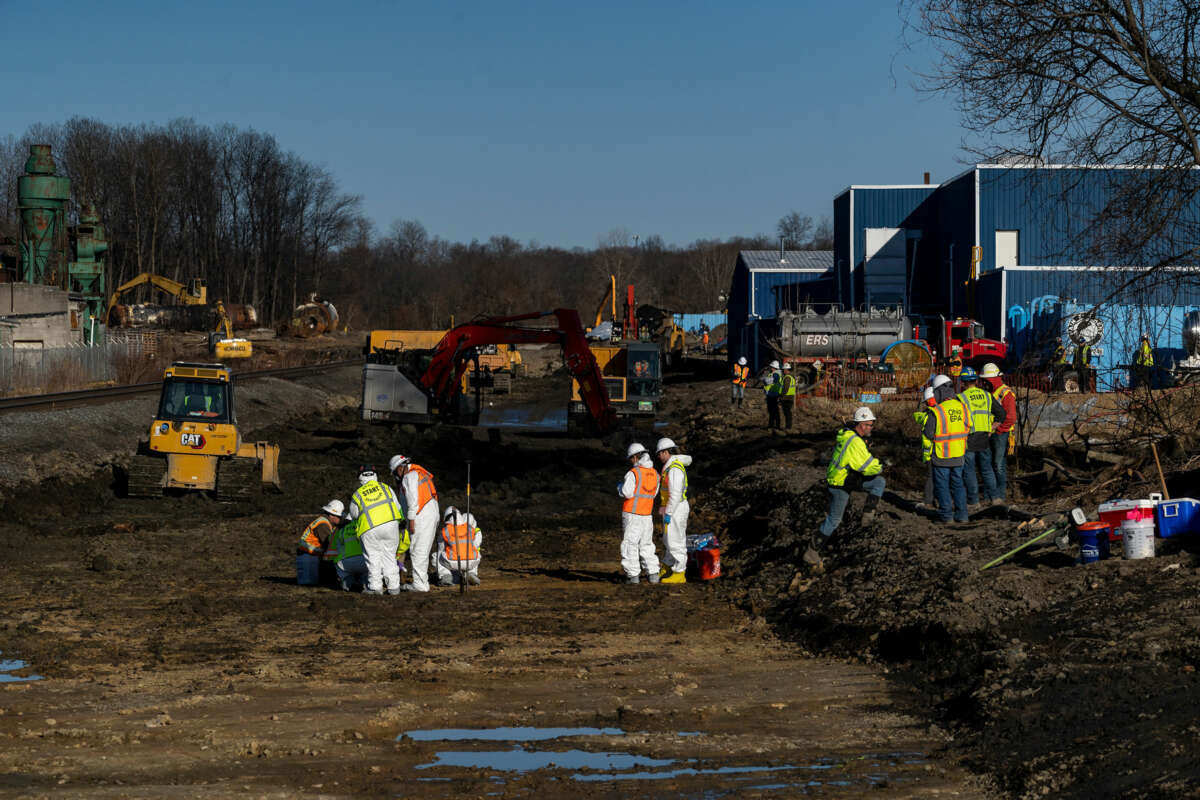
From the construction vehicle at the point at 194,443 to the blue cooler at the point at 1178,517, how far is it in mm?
14738

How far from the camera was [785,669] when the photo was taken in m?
11.3

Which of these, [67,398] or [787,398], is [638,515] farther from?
[67,398]

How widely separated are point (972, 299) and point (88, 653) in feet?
129

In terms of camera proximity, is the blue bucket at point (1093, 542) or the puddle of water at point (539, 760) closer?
the puddle of water at point (539, 760)

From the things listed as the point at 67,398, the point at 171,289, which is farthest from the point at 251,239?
the point at 67,398

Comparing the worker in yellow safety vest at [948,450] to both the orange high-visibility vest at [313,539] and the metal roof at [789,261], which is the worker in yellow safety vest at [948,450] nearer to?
the orange high-visibility vest at [313,539]

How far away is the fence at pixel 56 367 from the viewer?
4434 cm

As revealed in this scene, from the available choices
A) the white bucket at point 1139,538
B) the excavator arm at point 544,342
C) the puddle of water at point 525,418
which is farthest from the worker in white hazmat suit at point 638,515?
the puddle of water at point 525,418

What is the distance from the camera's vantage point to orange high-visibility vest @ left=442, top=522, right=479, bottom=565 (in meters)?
15.5

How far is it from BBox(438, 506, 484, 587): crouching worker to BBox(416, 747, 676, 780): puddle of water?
22.5ft

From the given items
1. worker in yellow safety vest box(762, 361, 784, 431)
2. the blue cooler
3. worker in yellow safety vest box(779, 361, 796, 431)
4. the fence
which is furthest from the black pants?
the fence

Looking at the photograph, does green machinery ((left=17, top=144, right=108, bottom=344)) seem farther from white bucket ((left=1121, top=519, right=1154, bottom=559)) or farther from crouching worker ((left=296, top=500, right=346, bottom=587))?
white bucket ((left=1121, top=519, right=1154, bottom=559))

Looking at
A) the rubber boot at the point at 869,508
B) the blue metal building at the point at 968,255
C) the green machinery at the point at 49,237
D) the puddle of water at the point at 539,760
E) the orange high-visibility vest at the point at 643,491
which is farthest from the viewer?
the green machinery at the point at 49,237

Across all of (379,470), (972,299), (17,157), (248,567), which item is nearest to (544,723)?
(248,567)
